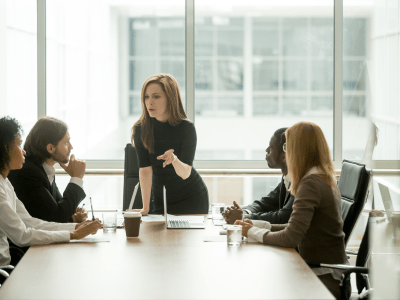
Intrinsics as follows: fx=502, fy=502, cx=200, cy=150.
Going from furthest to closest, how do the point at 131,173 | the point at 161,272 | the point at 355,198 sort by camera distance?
1. the point at 131,173
2. the point at 355,198
3. the point at 161,272

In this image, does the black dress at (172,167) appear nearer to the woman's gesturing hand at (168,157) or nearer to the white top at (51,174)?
the woman's gesturing hand at (168,157)

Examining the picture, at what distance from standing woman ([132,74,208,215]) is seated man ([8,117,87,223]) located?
0.44m

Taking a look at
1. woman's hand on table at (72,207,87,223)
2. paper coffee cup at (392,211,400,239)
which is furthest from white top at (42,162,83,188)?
paper coffee cup at (392,211,400,239)

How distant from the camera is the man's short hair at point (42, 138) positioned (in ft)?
8.76

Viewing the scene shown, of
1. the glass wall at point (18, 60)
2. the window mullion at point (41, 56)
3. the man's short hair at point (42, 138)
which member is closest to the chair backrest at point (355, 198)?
the man's short hair at point (42, 138)

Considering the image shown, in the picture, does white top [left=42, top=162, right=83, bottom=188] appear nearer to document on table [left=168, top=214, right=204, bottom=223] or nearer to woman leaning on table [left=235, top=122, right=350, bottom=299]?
document on table [left=168, top=214, right=204, bottom=223]

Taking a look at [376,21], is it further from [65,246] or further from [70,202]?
[65,246]

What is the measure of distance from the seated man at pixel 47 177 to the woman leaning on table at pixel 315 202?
1003mm

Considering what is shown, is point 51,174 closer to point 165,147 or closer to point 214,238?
point 165,147

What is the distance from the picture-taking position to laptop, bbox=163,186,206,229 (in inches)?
102

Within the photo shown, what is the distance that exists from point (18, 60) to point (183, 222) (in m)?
2.56

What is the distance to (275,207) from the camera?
3.13 metres

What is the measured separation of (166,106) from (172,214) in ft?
2.24

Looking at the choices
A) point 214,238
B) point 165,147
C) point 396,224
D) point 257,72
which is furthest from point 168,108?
point 257,72
